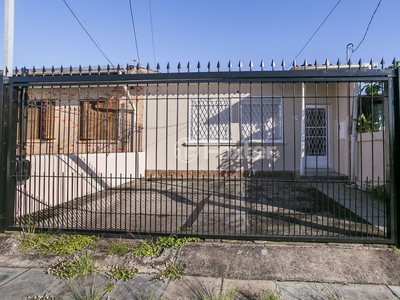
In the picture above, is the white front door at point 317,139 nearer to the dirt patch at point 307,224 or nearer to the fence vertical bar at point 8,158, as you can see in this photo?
the dirt patch at point 307,224

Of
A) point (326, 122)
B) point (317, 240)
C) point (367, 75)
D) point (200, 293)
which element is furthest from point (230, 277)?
point (326, 122)

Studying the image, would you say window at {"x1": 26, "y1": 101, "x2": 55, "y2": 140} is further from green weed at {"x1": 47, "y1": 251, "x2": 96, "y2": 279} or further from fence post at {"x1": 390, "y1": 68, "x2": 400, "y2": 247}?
fence post at {"x1": 390, "y1": 68, "x2": 400, "y2": 247}

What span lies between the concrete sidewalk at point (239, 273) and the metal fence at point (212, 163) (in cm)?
23

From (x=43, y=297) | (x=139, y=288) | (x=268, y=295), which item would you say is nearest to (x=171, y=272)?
(x=139, y=288)

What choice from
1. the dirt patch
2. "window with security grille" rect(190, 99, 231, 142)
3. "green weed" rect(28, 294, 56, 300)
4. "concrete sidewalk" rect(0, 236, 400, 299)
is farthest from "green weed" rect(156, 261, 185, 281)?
"window with security grille" rect(190, 99, 231, 142)

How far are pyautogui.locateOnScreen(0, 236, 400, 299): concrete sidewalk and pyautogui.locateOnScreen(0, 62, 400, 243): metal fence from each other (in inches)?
8.9

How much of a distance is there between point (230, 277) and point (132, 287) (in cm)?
103

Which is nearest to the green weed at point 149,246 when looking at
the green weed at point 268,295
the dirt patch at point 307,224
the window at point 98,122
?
the dirt patch at point 307,224

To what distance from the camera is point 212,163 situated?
29.3 feet

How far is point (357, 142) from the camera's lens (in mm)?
6926

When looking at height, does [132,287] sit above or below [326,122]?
below

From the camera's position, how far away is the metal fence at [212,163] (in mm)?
3270

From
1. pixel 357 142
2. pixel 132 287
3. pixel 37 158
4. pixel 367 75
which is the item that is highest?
pixel 367 75

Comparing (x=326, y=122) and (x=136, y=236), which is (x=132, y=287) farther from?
(x=326, y=122)
